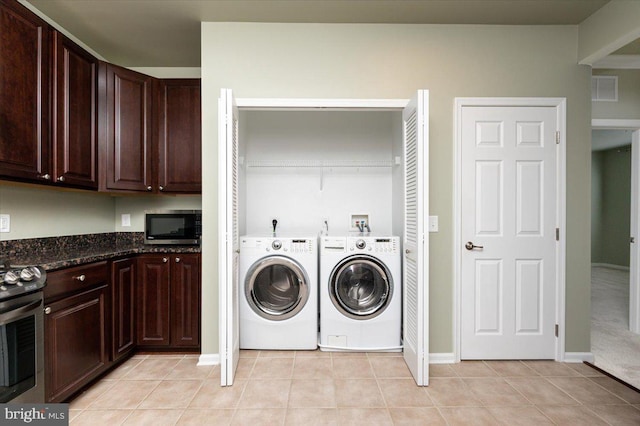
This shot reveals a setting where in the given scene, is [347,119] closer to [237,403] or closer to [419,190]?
[419,190]

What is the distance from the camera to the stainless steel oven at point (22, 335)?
150 cm

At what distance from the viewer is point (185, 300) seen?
2.72 metres

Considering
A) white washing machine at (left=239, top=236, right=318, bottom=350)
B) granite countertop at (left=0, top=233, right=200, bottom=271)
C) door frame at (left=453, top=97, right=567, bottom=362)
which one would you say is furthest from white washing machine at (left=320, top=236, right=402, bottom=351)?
granite countertop at (left=0, top=233, right=200, bottom=271)

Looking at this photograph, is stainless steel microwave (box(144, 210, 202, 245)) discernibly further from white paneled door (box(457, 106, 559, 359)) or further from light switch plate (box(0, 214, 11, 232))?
white paneled door (box(457, 106, 559, 359))

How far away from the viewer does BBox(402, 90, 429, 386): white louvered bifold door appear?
7.27 ft

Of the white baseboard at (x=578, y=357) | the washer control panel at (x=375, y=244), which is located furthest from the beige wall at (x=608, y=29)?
the white baseboard at (x=578, y=357)

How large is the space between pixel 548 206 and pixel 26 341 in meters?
3.60

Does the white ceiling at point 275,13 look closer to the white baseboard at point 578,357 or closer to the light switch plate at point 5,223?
the light switch plate at point 5,223

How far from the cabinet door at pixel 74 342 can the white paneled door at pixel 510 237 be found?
275cm

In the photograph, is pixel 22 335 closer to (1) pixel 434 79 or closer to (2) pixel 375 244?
(2) pixel 375 244

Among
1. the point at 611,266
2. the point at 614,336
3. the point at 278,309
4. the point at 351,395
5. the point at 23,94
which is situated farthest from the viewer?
the point at 611,266

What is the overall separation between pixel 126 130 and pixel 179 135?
41cm

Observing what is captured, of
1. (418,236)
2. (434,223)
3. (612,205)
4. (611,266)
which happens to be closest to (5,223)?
(418,236)

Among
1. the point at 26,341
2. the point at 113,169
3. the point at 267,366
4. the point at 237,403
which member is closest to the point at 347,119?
the point at 113,169
